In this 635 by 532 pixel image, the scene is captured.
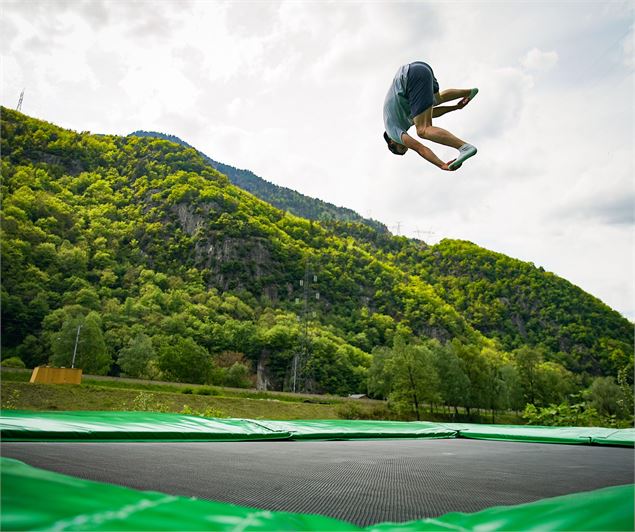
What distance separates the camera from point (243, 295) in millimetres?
57625

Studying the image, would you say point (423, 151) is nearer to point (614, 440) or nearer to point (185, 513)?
point (185, 513)

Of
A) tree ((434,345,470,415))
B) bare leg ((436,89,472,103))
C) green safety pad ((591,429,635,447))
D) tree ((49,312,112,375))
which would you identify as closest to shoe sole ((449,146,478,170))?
bare leg ((436,89,472,103))

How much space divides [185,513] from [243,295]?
2285 inches

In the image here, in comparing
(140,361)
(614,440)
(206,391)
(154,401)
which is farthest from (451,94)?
(140,361)

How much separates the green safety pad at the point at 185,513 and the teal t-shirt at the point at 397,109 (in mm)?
2389

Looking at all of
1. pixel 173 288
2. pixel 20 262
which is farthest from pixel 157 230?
pixel 20 262

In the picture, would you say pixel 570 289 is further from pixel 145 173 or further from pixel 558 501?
pixel 558 501

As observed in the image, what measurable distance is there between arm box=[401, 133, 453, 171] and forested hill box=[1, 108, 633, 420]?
21.0 metres

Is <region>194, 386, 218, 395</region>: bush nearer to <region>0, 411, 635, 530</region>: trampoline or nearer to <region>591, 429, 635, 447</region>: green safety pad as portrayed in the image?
<region>591, 429, 635, 447</region>: green safety pad

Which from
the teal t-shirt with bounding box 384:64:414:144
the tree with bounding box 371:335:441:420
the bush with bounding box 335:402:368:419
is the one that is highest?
the teal t-shirt with bounding box 384:64:414:144

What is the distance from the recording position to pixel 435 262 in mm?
84062

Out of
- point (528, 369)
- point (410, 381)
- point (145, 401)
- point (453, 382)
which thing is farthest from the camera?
point (528, 369)

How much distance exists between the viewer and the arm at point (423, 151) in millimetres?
2506

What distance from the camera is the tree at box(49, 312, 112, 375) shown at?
88.4ft
